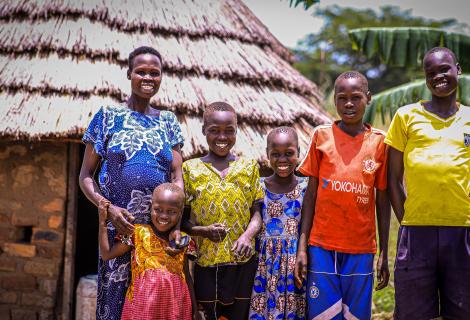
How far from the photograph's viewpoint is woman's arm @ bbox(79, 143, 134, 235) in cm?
261

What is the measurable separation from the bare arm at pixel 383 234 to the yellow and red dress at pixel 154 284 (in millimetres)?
989

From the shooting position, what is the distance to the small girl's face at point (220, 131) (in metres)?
2.90

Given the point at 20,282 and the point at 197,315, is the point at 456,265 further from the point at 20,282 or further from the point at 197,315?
the point at 20,282

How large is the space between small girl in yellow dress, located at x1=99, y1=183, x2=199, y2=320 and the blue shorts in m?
0.62

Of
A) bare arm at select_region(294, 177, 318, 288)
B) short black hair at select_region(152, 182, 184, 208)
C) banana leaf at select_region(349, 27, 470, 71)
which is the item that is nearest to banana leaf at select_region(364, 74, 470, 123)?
banana leaf at select_region(349, 27, 470, 71)

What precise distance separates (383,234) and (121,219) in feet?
4.38

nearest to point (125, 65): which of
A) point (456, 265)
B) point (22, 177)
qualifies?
point (22, 177)

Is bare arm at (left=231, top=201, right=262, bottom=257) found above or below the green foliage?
below

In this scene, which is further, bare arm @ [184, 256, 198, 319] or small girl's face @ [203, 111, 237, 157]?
small girl's face @ [203, 111, 237, 157]

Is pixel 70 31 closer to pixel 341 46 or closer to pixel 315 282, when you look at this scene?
pixel 315 282

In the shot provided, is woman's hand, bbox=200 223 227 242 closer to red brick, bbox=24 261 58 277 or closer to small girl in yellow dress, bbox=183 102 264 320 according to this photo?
small girl in yellow dress, bbox=183 102 264 320

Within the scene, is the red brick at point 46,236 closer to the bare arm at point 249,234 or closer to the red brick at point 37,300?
the red brick at point 37,300

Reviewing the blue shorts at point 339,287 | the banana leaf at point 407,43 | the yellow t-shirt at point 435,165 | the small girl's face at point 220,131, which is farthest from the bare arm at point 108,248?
the banana leaf at point 407,43

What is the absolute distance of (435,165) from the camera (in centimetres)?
260
